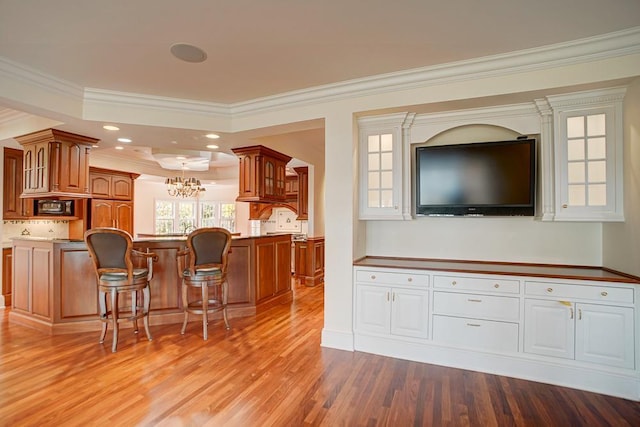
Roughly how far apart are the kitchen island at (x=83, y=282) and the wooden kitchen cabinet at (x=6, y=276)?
3.31 ft

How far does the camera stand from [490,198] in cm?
313

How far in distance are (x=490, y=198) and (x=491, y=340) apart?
1294 millimetres

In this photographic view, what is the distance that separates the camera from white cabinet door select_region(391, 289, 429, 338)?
3.06 m

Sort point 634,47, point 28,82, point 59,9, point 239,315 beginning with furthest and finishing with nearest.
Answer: point 239,315 < point 28,82 < point 634,47 < point 59,9

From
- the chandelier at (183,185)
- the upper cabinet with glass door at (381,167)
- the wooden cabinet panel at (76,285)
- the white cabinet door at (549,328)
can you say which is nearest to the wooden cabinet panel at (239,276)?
the wooden cabinet panel at (76,285)

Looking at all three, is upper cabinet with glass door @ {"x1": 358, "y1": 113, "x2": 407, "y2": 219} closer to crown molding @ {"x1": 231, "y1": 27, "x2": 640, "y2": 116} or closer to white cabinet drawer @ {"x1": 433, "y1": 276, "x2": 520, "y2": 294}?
crown molding @ {"x1": 231, "y1": 27, "x2": 640, "y2": 116}

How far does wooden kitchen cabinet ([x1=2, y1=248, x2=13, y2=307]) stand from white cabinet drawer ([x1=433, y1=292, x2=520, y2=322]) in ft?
19.9

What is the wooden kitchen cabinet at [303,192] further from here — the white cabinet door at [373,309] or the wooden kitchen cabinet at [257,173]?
the white cabinet door at [373,309]

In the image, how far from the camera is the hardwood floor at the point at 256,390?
7.14 feet

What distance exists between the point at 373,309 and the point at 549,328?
1.47m

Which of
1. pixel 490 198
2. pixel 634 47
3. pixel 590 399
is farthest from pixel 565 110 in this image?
pixel 590 399

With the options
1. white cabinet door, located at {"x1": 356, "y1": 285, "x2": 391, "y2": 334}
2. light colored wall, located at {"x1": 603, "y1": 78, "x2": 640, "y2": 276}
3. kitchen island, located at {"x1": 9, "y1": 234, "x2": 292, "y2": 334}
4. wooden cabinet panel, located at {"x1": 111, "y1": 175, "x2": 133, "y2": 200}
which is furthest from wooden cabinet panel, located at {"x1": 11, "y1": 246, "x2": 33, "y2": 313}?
light colored wall, located at {"x1": 603, "y1": 78, "x2": 640, "y2": 276}

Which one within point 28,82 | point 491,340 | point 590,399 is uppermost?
point 28,82

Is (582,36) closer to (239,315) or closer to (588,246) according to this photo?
(588,246)
